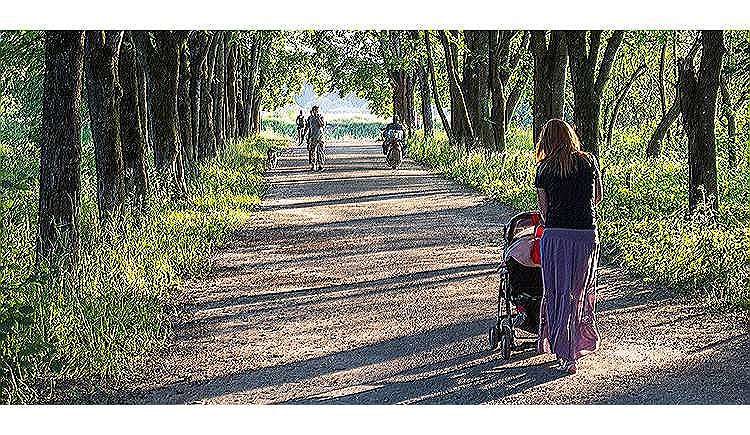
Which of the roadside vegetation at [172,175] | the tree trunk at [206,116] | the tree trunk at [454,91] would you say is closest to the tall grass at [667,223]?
the roadside vegetation at [172,175]

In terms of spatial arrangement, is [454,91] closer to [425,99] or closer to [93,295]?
[425,99]

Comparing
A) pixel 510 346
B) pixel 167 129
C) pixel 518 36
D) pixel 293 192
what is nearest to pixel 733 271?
pixel 510 346

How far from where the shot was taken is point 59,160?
996 centimetres

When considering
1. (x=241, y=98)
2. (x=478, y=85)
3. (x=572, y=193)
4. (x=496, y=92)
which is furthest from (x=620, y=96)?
(x=572, y=193)

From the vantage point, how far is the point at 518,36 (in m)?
25.8

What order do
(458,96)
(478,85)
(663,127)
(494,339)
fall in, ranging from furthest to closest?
(458,96), (478,85), (663,127), (494,339)

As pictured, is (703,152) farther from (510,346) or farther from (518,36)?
(518,36)

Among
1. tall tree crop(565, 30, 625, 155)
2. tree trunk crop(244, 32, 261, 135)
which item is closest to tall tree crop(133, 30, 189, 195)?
tall tree crop(565, 30, 625, 155)

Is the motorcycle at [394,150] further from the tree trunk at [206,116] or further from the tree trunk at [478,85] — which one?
the tree trunk at [206,116]

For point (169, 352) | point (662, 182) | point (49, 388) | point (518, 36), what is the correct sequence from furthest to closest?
point (518, 36)
point (662, 182)
point (169, 352)
point (49, 388)

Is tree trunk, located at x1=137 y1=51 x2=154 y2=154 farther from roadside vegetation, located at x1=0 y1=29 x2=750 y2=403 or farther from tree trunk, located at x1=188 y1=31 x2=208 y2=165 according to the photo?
tree trunk, located at x1=188 y1=31 x2=208 y2=165

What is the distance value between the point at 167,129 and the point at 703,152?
7777mm

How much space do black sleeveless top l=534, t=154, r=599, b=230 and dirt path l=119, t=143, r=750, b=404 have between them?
98cm

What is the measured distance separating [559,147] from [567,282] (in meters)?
0.86
